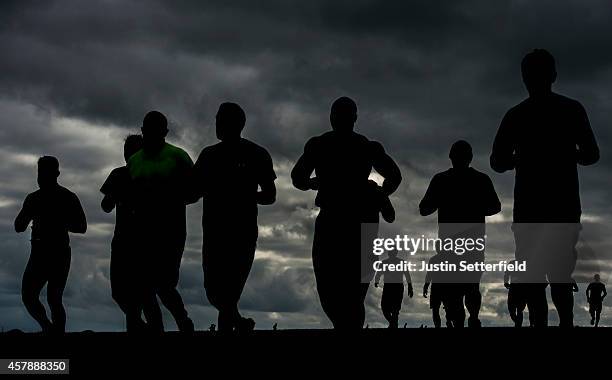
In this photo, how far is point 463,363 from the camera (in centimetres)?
715

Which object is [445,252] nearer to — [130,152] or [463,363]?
[130,152]

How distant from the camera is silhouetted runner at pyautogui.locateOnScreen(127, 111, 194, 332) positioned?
1033 centimetres

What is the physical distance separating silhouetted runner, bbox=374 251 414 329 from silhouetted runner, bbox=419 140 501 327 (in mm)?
10566

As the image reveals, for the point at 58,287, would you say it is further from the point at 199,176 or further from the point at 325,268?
the point at 325,268

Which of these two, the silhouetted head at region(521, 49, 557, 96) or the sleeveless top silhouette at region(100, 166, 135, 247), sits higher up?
the silhouetted head at region(521, 49, 557, 96)

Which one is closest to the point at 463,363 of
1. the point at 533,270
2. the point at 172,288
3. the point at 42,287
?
the point at 533,270

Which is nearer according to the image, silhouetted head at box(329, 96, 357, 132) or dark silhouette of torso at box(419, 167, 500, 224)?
silhouetted head at box(329, 96, 357, 132)

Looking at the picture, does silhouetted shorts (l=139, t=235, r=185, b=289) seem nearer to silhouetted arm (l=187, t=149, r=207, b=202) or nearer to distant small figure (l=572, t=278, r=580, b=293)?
silhouetted arm (l=187, t=149, r=207, b=202)

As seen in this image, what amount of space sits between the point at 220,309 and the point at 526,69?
3586mm

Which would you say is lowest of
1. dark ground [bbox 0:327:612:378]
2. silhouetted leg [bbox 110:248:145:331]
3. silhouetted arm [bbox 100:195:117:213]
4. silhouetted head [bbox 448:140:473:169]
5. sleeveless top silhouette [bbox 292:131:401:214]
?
dark ground [bbox 0:327:612:378]

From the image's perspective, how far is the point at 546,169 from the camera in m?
8.52

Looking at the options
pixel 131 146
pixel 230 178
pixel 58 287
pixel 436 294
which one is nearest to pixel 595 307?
pixel 436 294

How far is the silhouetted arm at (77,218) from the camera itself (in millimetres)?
13086

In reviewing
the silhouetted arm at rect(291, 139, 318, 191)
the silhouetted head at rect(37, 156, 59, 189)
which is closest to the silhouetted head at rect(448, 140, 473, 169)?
the silhouetted arm at rect(291, 139, 318, 191)
